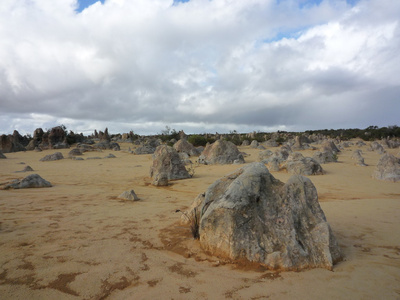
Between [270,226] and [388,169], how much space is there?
958cm

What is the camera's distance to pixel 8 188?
758 cm

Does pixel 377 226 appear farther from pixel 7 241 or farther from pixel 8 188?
pixel 8 188

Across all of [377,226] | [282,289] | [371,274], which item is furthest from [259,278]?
[377,226]

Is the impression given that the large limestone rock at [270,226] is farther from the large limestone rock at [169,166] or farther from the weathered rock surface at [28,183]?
the large limestone rock at [169,166]

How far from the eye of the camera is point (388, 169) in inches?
394

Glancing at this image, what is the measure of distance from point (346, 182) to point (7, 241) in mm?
10747

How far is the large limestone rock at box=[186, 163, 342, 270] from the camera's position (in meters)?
3.11

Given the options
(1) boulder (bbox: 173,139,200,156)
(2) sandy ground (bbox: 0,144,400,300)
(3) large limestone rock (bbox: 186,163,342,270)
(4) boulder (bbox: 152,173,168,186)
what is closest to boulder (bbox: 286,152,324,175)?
(2) sandy ground (bbox: 0,144,400,300)

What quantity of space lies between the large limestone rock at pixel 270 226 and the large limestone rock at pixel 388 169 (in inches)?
342

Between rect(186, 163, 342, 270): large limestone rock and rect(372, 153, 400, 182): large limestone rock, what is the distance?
8.68 metres

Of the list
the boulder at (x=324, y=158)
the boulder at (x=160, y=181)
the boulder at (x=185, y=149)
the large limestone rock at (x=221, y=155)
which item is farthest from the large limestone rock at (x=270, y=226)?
the boulder at (x=185, y=149)

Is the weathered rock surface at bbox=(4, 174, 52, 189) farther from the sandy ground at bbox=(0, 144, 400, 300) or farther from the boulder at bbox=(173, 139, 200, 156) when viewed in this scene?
the boulder at bbox=(173, 139, 200, 156)

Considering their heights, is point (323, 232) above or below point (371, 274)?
above

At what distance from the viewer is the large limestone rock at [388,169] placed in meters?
9.79
